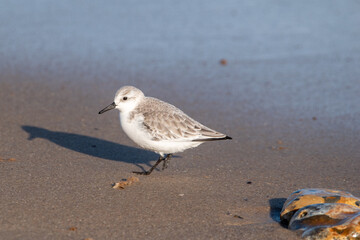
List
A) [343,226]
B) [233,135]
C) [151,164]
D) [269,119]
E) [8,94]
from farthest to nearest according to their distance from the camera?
[8,94], [269,119], [233,135], [151,164], [343,226]

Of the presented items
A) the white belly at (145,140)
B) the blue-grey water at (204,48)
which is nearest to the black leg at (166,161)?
the white belly at (145,140)

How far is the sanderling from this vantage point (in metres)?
5.96

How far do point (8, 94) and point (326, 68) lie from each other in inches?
203

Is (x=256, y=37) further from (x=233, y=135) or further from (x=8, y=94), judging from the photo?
(x=8, y=94)

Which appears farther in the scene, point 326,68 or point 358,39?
point 358,39

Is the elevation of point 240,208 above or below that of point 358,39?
below

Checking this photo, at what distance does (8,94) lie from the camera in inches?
343

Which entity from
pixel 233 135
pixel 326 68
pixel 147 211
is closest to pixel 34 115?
pixel 233 135

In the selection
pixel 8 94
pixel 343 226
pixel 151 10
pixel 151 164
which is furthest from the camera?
pixel 151 10

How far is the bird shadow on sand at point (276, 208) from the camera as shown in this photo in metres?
5.09

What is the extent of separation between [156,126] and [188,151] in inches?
44.3

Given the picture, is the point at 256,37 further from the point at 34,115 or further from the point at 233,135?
the point at 34,115

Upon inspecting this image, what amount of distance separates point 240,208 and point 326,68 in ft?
16.3

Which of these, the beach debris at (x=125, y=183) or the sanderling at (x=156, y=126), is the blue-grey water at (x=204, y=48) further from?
the beach debris at (x=125, y=183)
